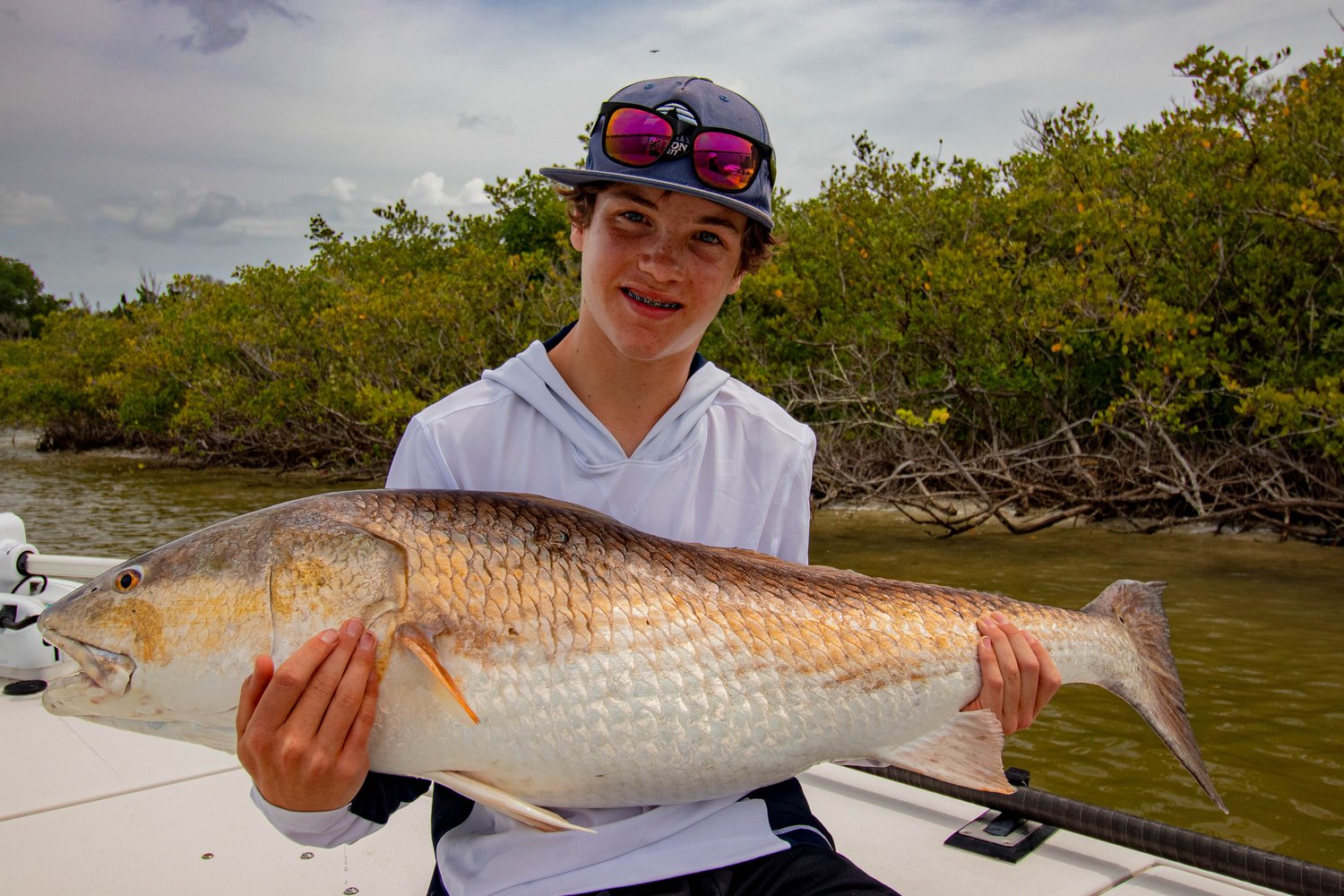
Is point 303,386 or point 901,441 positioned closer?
point 901,441

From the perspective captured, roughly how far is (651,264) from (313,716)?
3.86 ft

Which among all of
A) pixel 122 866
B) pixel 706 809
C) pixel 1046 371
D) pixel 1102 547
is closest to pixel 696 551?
pixel 706 809

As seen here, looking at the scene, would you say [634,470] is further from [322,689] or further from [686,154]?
[322,689]

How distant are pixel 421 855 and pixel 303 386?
22.7m

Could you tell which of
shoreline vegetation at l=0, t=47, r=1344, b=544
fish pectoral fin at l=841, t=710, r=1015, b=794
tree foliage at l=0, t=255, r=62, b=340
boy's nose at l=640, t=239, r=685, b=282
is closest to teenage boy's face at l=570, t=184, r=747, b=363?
boy's nose at l=640, t=239, r=685, b=282

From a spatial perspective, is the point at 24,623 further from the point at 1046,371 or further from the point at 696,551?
the point at 1046,371

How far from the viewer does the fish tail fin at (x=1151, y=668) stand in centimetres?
244

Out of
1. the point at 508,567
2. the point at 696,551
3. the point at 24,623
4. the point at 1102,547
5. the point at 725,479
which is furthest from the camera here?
the point at 1102,547

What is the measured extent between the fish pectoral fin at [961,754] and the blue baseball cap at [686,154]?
1.23 meters

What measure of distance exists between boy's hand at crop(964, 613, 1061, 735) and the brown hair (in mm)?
1081

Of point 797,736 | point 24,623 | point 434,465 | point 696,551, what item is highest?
point 434,465

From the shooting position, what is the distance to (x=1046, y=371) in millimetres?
13312

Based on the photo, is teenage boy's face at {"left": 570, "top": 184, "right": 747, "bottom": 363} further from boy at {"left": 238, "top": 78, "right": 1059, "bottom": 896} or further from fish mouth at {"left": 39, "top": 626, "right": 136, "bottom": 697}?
fish mouth at {"left": 39, "top": 626, "right": 136, "bottom": 697}

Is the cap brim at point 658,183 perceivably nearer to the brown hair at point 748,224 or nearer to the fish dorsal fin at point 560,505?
the brown hair at point 748,224
